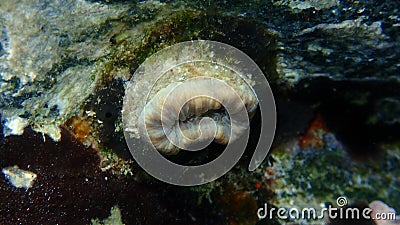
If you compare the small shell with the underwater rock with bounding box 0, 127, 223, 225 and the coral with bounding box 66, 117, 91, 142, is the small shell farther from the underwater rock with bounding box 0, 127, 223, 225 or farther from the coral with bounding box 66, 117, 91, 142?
A: the underwater rock with bounding box 0, 127, 223, 225

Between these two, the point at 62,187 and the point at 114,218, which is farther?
the point at 114,218

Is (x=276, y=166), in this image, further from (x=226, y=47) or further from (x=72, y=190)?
(x=72, y=190)

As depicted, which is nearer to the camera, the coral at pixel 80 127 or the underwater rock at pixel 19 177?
the underwater rock at pixel 19 177

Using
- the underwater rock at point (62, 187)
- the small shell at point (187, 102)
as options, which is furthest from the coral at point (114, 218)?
the small shell at point (187, 102)

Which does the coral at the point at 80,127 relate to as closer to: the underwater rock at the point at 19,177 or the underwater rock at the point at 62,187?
the underwater rock at the point at 62,187

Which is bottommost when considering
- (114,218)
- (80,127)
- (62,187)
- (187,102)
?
(114,218)

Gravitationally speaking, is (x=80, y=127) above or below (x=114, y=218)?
above

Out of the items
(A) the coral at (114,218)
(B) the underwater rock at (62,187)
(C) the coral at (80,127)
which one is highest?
(C) the coral at (80,127)

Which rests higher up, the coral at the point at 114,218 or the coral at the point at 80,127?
the coral at the point at 80,127

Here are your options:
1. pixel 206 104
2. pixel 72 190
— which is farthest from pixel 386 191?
pixel 72 190

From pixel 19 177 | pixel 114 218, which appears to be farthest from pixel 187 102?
pixel 19 177

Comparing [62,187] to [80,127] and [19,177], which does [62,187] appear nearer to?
[19,177]
